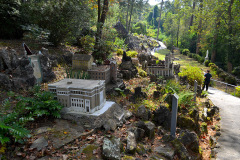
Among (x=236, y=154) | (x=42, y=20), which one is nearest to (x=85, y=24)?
(x=42, y=20)

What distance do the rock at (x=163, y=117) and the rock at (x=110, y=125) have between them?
2.18 metres

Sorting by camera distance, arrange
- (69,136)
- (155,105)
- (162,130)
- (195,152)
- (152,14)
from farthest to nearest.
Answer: (152,14), (155,105), (162,130), (195,152), (69,136)

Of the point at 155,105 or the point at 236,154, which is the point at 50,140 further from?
the point at 236,154

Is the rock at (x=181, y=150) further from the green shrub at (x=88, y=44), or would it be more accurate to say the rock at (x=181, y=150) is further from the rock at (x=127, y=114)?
the green shrub at (x=88, y=44)

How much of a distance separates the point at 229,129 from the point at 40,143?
26.8ft

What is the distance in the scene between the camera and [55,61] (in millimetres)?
10578

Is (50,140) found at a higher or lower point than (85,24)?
lower

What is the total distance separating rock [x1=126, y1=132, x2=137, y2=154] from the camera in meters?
5.06

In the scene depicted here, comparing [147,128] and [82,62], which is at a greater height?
[82,62]

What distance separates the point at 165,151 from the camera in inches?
222

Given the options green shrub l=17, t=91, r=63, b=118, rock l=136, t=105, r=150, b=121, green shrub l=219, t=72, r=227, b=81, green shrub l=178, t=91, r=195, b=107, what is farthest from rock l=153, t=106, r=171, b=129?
green shrub l=219, t=72, r=227, b=81

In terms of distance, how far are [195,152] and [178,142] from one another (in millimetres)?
972

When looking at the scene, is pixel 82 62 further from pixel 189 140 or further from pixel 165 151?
pixel 189 140

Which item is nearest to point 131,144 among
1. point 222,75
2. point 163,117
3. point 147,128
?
point 147,128
